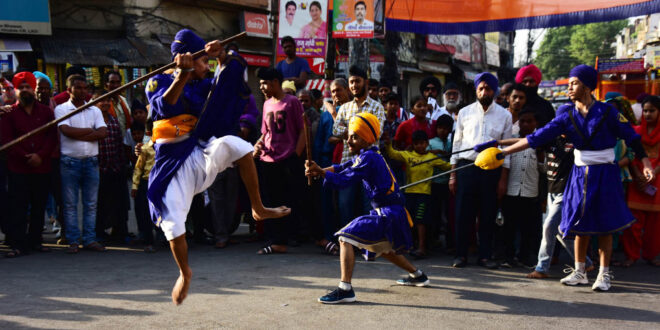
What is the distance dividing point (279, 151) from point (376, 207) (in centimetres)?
244

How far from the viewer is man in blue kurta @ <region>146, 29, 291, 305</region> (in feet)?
14.8

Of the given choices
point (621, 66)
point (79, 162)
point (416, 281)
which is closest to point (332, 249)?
point (416, 281)

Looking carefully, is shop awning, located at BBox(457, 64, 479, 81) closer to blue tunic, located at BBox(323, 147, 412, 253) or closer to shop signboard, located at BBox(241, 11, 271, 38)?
shop signboard, located at BBox(241, 11, 271, 38)

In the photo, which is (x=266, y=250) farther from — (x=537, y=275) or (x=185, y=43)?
(x=185, y=43)

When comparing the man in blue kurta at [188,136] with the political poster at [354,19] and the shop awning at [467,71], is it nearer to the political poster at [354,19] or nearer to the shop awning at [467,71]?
the political poster at [354,19]

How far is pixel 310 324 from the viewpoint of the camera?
4.85m

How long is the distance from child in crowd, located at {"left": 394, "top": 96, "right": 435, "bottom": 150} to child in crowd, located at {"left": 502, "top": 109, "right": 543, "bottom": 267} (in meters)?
1.48

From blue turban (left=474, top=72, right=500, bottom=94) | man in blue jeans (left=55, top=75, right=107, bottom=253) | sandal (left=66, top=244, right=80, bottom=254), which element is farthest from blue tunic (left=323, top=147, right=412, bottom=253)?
sandal (left=66, top=244, right=80, bottom=254)

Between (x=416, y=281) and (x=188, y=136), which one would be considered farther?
(x=416, y=281)

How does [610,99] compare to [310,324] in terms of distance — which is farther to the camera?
[610,99]

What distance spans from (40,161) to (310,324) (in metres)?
4.57

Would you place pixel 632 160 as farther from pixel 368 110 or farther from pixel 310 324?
pixel 310 324

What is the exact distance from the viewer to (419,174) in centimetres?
799

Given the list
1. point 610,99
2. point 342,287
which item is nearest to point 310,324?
point 342,287
